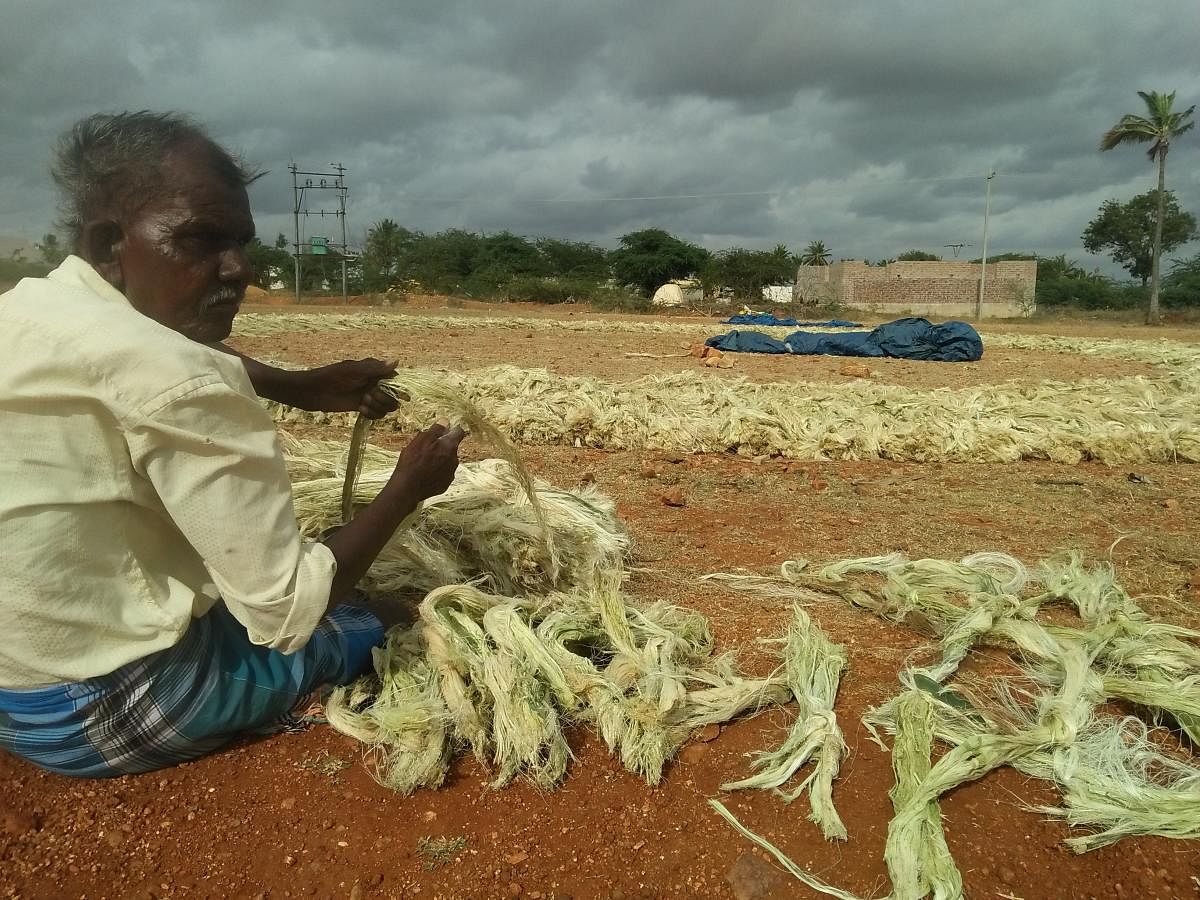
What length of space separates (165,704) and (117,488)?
513 mm

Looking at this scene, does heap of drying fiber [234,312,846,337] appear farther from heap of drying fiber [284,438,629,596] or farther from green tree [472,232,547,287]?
green tree [472,232,547,287]

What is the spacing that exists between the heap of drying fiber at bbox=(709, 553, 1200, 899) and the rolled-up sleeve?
1.28 m

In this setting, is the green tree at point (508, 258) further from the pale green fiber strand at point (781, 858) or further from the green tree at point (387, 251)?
the pale green fiber strand at point (781, 858)

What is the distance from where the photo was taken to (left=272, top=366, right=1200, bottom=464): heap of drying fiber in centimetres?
530

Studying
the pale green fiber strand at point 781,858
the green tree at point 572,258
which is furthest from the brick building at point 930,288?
the pale green fiber strand at point 781,858

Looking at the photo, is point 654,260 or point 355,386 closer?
point 355,386

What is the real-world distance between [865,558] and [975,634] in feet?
2.27

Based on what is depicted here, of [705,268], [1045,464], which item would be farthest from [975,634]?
[705,268]

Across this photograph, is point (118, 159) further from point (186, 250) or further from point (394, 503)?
point (394, 503)

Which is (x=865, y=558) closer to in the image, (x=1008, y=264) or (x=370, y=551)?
(x=370, y=551)

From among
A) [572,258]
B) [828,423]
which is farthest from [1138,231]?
[828,423]

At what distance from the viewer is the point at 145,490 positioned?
4.88ft

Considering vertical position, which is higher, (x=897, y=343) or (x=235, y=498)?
(x=897, y=343)

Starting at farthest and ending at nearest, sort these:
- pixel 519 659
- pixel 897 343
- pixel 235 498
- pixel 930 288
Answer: pixel 930 288 < pixel 897 343 < pixel 519 659 < pixel 235 498
